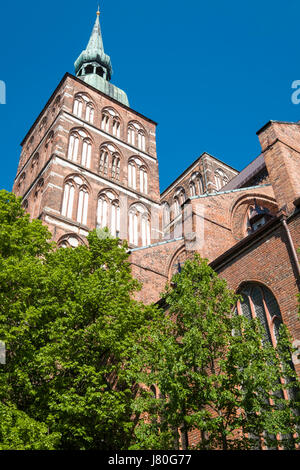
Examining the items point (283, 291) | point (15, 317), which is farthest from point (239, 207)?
point (15, 317)

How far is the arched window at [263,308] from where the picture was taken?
11.9 meters

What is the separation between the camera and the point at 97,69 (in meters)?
41.2

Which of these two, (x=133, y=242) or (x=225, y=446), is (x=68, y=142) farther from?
(x=225, y=446)

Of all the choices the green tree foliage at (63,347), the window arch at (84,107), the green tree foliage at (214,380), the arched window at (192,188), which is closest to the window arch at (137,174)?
the window arch at (84,107)

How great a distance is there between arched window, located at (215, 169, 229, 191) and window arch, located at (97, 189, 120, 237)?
12055 mm

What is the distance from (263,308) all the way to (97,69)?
3377cm

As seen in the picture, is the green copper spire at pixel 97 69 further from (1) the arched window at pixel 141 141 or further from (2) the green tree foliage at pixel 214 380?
(2) the green tree foliage at pixel 214 380

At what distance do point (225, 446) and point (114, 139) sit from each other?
26.9 m

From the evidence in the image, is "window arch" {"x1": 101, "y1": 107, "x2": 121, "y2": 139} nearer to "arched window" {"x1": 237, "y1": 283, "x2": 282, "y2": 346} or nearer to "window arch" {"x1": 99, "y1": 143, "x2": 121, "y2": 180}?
"window arch" {"x1": 99, "y1": 143, "x2": 121, "y2": 180}

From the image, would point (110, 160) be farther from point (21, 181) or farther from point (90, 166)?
point (21, 181)

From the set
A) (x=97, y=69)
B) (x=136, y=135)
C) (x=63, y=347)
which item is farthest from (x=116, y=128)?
(x=63, y=347)

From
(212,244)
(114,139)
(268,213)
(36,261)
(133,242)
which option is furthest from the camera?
(114,139)

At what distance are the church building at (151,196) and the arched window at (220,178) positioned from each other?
0.11 meters

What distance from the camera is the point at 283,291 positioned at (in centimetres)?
1185
